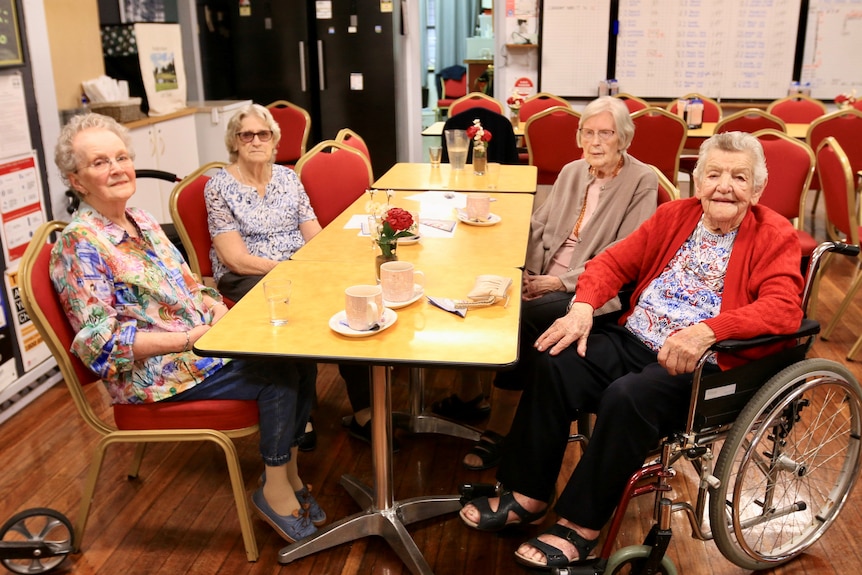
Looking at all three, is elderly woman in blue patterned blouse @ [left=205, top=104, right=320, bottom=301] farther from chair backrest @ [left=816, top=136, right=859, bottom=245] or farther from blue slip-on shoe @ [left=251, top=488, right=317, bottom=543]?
chair backrest @ [left=816, top=136, right=859, bottom=245]

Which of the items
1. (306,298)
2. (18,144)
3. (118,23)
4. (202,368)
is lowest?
(202,368)

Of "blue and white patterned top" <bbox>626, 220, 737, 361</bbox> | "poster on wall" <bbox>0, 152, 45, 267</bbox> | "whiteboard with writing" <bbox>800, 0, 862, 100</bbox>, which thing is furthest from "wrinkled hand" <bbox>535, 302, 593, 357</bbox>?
"whiteboard with writing" <bbox>800, 0, 862, 100</bbox>

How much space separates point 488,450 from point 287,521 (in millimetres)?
739

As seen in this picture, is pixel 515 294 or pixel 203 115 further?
pixel 203 115

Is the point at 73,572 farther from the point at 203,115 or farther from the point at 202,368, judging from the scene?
the point at 203,115

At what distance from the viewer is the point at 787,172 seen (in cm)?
355

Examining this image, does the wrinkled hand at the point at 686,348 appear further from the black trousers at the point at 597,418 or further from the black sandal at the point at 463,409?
the black sandal at the point at 463,409

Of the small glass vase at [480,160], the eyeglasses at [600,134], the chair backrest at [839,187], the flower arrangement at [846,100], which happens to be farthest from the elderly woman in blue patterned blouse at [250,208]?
the flower arrangement at [846,100]

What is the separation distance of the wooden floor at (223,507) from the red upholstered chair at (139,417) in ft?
0.48

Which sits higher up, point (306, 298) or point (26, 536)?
point (306, 298)

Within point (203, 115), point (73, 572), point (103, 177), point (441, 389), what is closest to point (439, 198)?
point (441, 389)

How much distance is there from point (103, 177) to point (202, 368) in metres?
0.56

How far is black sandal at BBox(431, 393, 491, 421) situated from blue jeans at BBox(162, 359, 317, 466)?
93cm

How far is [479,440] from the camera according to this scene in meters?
2.77
